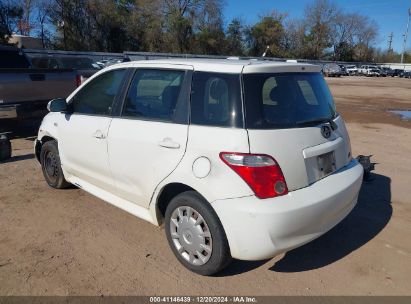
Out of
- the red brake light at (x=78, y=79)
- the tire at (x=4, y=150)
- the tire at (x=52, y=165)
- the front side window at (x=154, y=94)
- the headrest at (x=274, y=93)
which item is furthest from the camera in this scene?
the red brake light at (x=78, y=79)

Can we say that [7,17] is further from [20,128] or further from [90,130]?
[90,130]

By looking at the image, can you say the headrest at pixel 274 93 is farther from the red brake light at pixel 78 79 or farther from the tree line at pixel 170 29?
the tree line at pixel 170 29

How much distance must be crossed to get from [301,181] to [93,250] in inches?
82.1

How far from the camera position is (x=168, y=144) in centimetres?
337

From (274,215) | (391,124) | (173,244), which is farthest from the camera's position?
(391,124)

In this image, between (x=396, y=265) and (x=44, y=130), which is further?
(x=44, y=130)

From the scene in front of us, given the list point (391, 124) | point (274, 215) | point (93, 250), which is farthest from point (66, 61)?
point (274, 215)

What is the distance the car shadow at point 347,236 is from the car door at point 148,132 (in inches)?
54.4

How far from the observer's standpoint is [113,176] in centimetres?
405

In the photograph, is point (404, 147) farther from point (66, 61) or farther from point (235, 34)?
point (235, 34)

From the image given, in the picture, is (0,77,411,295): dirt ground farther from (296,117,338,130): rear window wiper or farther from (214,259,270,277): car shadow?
(296,117,338,130): rear window wiper

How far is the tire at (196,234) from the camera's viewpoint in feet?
10.3

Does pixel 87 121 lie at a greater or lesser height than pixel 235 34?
lesser

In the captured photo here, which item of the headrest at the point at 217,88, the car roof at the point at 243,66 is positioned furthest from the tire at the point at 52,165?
the headrest at the point at 217,88
